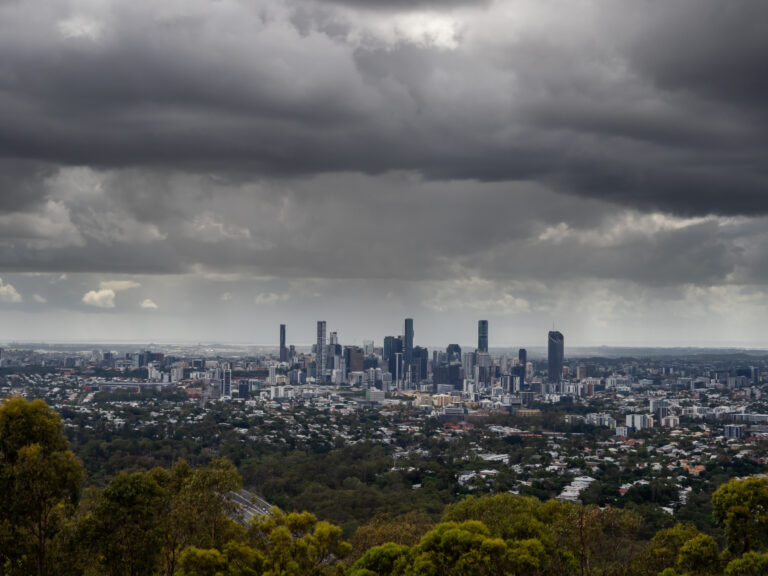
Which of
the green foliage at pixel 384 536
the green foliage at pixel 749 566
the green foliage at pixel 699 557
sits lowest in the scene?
the green foliage at pixel 384 536

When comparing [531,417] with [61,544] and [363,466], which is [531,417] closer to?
[363,466]

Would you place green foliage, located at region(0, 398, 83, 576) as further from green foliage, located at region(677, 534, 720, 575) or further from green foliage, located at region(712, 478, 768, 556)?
green foliage, located at region(712, 478, 768, 556)

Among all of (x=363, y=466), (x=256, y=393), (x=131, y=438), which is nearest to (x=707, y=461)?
(x=363, y=466)

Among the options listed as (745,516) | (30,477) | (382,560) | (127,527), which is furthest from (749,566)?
(30,477)

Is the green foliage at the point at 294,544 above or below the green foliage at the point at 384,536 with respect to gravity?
above

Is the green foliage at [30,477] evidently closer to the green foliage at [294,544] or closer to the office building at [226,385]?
the green foliage at [294,544]

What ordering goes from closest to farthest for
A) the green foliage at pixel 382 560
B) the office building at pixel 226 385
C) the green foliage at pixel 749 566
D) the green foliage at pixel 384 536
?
the green foliage at pixel 749 566
the green foliage at pixel 382 560
the green foliage at pixel 384 536
the office building at pixel 226 385

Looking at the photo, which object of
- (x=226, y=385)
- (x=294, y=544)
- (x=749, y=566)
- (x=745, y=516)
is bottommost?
(x=226, y=385)

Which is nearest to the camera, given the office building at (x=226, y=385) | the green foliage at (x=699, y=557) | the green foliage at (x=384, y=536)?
the green foliage at (x=699, y=557)

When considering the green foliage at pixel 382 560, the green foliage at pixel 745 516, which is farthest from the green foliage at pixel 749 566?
the green foliage at pixel 382 560

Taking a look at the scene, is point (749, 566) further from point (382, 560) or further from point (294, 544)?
point (294, 544)

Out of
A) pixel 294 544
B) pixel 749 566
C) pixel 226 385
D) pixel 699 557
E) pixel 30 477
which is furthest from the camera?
pixel 226 385

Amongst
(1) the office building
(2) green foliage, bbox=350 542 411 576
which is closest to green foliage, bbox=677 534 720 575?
(2) green foliage, bbox=350 542 411 576
